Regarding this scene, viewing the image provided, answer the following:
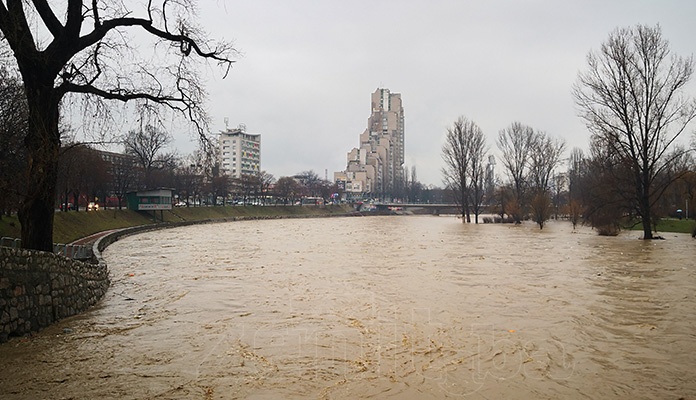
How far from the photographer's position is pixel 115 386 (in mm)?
5992

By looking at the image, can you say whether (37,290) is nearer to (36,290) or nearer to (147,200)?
(36,290)

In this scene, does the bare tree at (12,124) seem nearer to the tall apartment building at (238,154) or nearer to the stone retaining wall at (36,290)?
the stone retaining wall at (36,290)

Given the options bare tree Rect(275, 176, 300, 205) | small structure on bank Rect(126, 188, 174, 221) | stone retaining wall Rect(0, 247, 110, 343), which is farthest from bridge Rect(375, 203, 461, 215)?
stone retaining wall Rect(0, 247, 110, 343)

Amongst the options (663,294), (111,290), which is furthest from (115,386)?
(663,294)

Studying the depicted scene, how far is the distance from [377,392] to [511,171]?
65.7m

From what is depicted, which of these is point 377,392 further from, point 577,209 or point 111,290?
point 577,209

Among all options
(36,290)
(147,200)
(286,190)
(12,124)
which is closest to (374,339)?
(36,290)

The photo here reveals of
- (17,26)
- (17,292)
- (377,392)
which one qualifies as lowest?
(377,392)

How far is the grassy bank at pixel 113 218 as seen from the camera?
26538 mm

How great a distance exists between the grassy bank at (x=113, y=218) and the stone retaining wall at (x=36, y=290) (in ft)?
48.7

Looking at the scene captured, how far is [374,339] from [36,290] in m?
5.92

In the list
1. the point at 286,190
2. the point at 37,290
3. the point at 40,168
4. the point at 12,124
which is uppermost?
the point at 286,190

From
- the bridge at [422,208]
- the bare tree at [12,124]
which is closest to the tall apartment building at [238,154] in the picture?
the bridge at [422,208]

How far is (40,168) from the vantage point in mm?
9172
